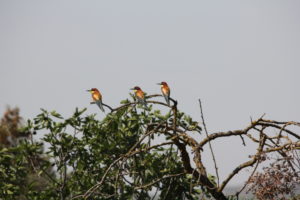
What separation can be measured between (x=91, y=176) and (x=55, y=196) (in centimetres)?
105

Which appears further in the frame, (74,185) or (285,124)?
(74,185)

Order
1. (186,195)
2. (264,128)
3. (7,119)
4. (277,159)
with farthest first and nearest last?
(7,119) → (186,195) → (264,128) → (277,159)

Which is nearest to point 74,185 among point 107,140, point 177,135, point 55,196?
point 55,196

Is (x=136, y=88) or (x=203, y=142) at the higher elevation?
(x=136, y=88)

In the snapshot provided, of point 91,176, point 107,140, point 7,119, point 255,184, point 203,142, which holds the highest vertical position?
point 7,119

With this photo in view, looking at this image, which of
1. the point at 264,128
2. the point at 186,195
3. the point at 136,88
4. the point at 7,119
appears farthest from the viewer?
the point at 7,119

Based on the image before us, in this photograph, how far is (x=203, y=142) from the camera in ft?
19.4

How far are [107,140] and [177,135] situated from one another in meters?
3.91

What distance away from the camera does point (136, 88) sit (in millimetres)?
8367

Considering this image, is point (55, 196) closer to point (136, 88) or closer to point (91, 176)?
point (91, 176)

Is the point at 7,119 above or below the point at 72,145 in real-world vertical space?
above

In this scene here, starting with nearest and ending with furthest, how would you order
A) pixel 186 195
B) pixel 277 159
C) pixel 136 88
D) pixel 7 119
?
pixel 277 159, pixel 136 88, pixel 186 195, pixel 7 119

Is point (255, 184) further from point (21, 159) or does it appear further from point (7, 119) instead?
point (7, 119)

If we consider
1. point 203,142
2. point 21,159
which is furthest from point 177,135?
point 21,159
